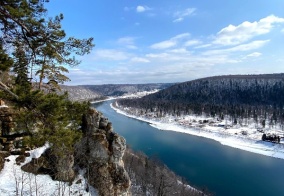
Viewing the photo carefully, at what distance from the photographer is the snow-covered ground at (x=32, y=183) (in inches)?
589

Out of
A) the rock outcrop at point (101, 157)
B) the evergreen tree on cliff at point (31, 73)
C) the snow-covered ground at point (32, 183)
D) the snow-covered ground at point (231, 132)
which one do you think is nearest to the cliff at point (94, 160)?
the rock outcrop at point (101, 157)

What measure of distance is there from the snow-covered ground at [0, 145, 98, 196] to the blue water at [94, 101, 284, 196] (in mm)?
32873

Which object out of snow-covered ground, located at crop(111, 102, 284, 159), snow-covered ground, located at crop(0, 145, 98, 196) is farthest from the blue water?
snow-covered ground, located at crop(0, 145, 98, 196)

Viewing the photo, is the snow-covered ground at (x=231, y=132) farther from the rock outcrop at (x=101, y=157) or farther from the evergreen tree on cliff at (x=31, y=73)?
the evergreen tree on cliff at (x=31, y=73)

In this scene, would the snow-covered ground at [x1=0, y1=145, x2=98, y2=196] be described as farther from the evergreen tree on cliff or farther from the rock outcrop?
the evergreen tree on cliff

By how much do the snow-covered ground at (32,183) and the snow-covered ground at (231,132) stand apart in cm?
6498

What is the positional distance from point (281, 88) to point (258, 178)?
161871mm

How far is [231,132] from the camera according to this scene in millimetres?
101750

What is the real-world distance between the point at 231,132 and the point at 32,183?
94.1m

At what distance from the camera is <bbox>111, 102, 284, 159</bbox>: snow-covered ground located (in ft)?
258

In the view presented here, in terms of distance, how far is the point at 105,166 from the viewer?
20016 mm

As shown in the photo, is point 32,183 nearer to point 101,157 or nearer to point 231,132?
point 101,157

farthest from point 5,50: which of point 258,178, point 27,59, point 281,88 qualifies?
point 281,88

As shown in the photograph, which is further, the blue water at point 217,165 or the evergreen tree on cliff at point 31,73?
the blue water at point 217,165
